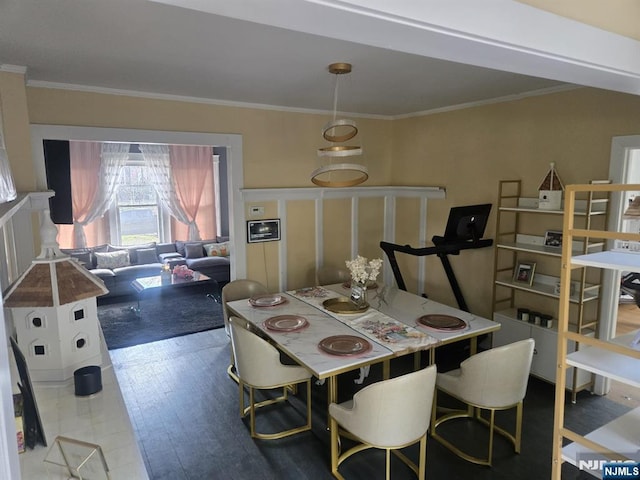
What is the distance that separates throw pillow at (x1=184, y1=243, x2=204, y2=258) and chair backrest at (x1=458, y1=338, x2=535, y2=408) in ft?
19.0

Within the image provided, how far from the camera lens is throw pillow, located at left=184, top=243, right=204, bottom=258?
24.5 ft

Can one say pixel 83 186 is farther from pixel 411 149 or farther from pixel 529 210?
pixel 529 210

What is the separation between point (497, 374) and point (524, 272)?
5.41 ft

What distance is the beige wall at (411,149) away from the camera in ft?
11.3

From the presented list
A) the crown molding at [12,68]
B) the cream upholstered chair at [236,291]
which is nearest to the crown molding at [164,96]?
the crown molding at [12,68]

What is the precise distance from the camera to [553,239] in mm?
3637

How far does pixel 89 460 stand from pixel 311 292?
9.07 ft

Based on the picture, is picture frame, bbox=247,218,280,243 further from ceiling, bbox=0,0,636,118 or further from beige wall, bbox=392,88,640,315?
beige wall, bbox=392,88,640,315

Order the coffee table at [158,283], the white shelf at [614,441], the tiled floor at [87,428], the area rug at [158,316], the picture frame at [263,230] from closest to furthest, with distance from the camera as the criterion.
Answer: the tiled floor at [87,428], the white shelf at [614,441], the picture frame at [263,230], the area rug at [158,316], the coffee table at [158,283]

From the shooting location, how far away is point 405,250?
13.0 feet

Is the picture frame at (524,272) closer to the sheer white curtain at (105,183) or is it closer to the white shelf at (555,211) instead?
the white shelf at (555,211)

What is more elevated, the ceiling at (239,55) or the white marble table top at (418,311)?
the ceiling at (239,55)

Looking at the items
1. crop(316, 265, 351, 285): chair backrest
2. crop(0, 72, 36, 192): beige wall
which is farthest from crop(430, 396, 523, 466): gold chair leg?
crop(0, 72, 36, 192): beige wall

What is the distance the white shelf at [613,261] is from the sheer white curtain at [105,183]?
291 inches
